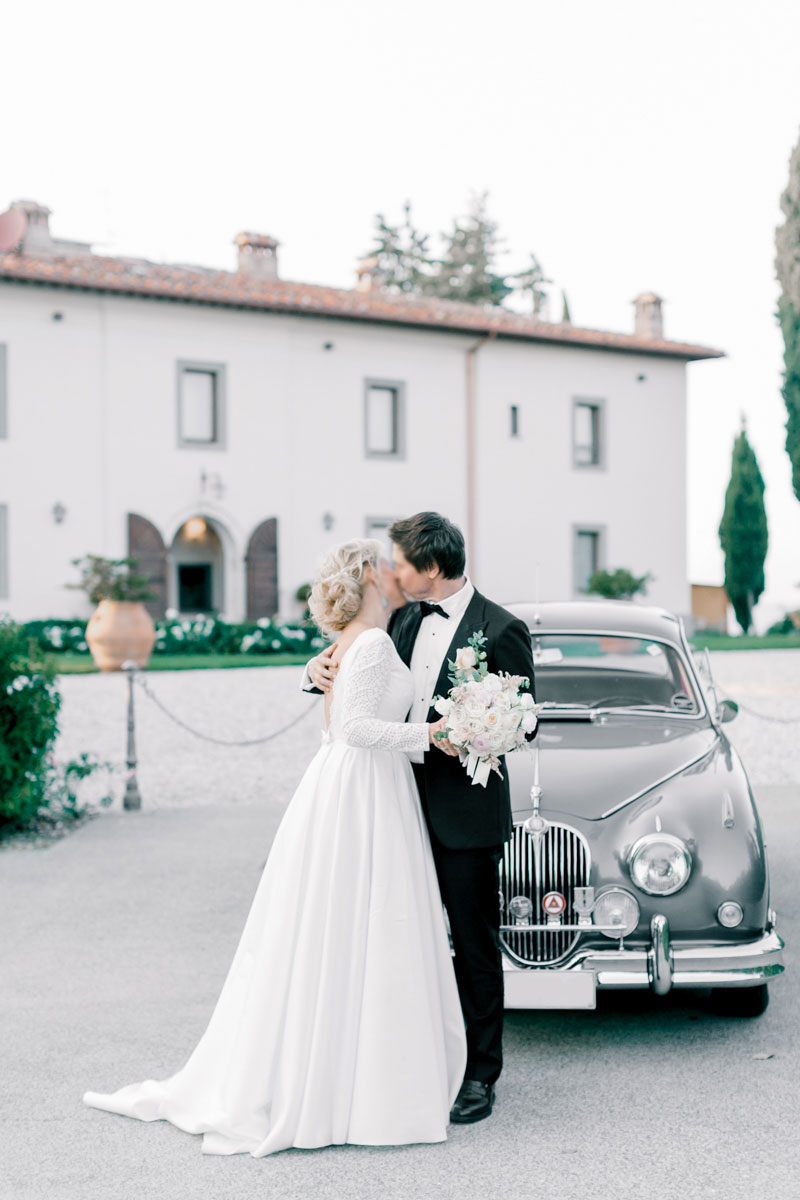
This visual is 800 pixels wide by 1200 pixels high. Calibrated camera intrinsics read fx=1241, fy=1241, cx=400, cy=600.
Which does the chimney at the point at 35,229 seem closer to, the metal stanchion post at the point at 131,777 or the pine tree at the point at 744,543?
the metal stanchion post at the point at 131,777

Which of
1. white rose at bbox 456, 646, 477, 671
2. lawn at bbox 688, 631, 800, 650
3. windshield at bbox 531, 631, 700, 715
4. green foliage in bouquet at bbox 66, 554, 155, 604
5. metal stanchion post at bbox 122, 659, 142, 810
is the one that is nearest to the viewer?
white rose at bbox 456, 646, 477, 671

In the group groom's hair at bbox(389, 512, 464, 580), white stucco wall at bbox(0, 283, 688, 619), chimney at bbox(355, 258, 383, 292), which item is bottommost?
groom's hair at bbox(389, 512, 464, 580)

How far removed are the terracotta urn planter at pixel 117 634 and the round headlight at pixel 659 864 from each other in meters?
15.8

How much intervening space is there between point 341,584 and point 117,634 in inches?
644

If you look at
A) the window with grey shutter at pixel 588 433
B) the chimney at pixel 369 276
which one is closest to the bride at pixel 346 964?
the window with grey shutter at pixel 588 433

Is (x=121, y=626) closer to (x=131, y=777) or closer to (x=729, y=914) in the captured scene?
(x=131, y=777)

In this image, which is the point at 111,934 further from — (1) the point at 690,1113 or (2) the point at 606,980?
(1) the point at 690,1113

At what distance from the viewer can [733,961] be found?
4.41 m

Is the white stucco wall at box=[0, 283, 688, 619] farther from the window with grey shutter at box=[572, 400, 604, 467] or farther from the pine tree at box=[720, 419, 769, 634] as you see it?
the pine tree at box=[720, 419, 769, 634]

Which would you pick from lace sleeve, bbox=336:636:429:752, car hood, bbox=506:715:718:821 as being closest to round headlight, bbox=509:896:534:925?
car hood, bbox=506:715:718:821

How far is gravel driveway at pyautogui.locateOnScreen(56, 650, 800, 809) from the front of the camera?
1082cm

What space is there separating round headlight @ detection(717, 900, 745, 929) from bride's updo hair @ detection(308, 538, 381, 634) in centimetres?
178

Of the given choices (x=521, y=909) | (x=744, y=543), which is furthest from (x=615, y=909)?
(x=744, y=543)

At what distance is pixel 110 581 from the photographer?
2078 cm
